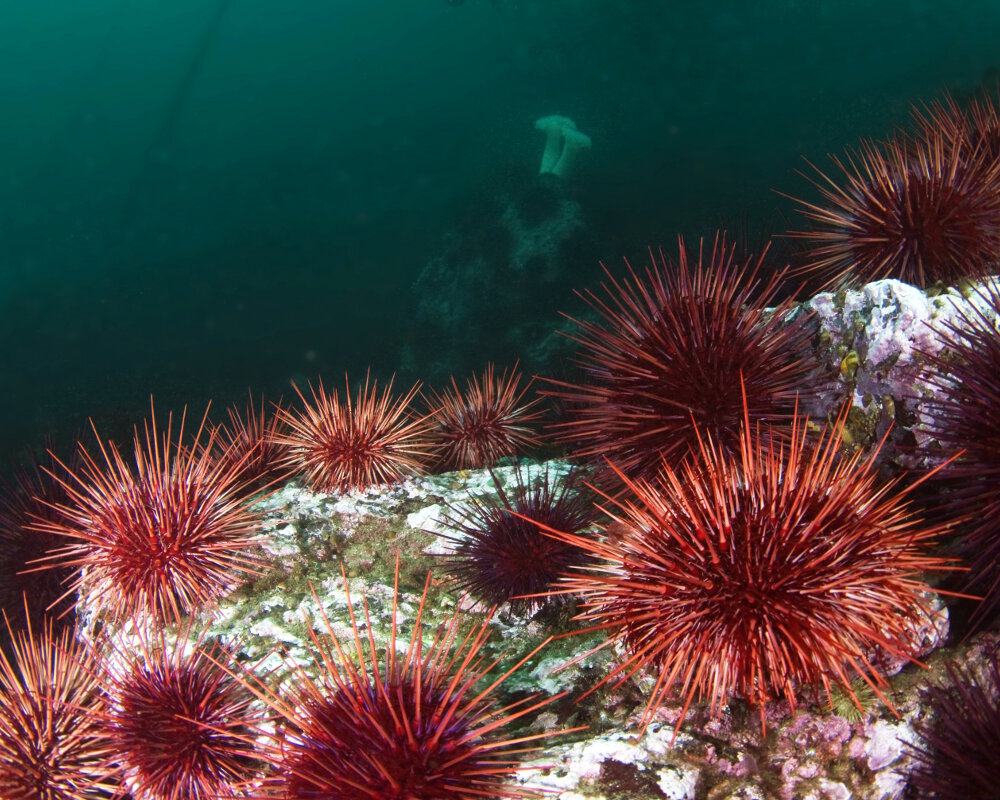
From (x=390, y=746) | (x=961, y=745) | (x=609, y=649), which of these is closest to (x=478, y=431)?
(x=609, y=649)

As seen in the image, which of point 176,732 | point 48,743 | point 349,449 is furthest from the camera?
point 349,449

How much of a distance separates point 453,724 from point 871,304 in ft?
6.72

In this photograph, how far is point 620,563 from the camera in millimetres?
1681

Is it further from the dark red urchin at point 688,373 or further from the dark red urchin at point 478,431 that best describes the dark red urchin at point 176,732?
the dark red urchin at point 478,431

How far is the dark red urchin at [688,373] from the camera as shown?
81.7 inches

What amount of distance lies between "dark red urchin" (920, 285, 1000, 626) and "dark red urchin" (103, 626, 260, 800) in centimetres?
223

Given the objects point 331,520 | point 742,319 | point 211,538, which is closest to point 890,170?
point 742,319

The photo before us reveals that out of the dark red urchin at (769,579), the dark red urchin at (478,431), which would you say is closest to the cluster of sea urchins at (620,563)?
the dark red urchin at (769,579)

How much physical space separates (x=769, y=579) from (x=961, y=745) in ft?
1.89

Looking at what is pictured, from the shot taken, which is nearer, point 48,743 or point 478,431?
point 48,743

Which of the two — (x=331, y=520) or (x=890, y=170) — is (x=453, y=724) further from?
(x=890, y=170)

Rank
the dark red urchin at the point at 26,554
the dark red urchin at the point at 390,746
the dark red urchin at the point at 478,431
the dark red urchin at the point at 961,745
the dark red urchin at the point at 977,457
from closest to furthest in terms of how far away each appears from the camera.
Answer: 1. the dark red urchin at the point at 961,745
2. the dark red urchin at the point at 390,746
3. the dark red urchin at the point at 977,457
4. the dark red urchin at the point at 26,554
5. the dark red urchin at the point at 478,431

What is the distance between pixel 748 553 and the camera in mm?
1447

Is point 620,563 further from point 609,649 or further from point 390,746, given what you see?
point 390,746
